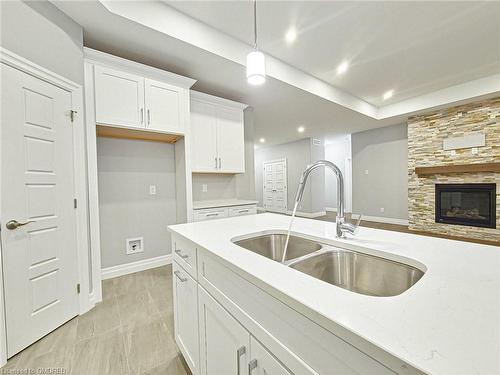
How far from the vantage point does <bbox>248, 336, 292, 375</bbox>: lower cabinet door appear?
630 mm

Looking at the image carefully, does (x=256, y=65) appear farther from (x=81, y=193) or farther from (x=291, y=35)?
(x=81, y=193)

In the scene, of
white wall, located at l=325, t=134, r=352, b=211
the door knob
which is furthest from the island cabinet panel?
white wall, located at l=325, t=134, r=352, b=211

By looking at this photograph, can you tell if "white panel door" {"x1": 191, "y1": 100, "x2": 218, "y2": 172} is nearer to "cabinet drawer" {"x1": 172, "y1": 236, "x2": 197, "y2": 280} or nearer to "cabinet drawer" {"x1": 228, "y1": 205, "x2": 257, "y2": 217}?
"cabinet drawer" {"x1": 228, "y1": 205, "x2": 257, "y2": 217}

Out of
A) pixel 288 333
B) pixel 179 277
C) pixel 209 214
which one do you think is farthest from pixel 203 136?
pixel 288 333

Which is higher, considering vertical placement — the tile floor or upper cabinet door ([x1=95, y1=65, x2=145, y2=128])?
upper cabinet door ([x1=95, y1=65, x2=145, y2=128])

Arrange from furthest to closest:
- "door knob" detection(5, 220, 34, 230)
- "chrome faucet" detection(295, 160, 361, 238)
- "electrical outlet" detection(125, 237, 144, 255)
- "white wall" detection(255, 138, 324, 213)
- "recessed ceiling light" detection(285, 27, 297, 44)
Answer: "white wall" detection(255, 138, 324, 213) < "electrical outlet" detection(125, 237, 144, 255) < "recessed ceiling light" detection(285, 27, 297, 44) < "door knob" detection(5, 220, 34, 230) < "chrome faucet" detection(295, 160, 361, 238)

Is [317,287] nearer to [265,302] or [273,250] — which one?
[265,302]

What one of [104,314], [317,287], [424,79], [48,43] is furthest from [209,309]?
[424,79]

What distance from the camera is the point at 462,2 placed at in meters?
2.15

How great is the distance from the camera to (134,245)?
9.53 feet

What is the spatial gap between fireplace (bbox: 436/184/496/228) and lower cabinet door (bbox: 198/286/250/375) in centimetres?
556

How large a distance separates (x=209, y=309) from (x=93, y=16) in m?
2.54

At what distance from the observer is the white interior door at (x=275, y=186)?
770 centimetres

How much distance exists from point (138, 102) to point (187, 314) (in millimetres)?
2229
